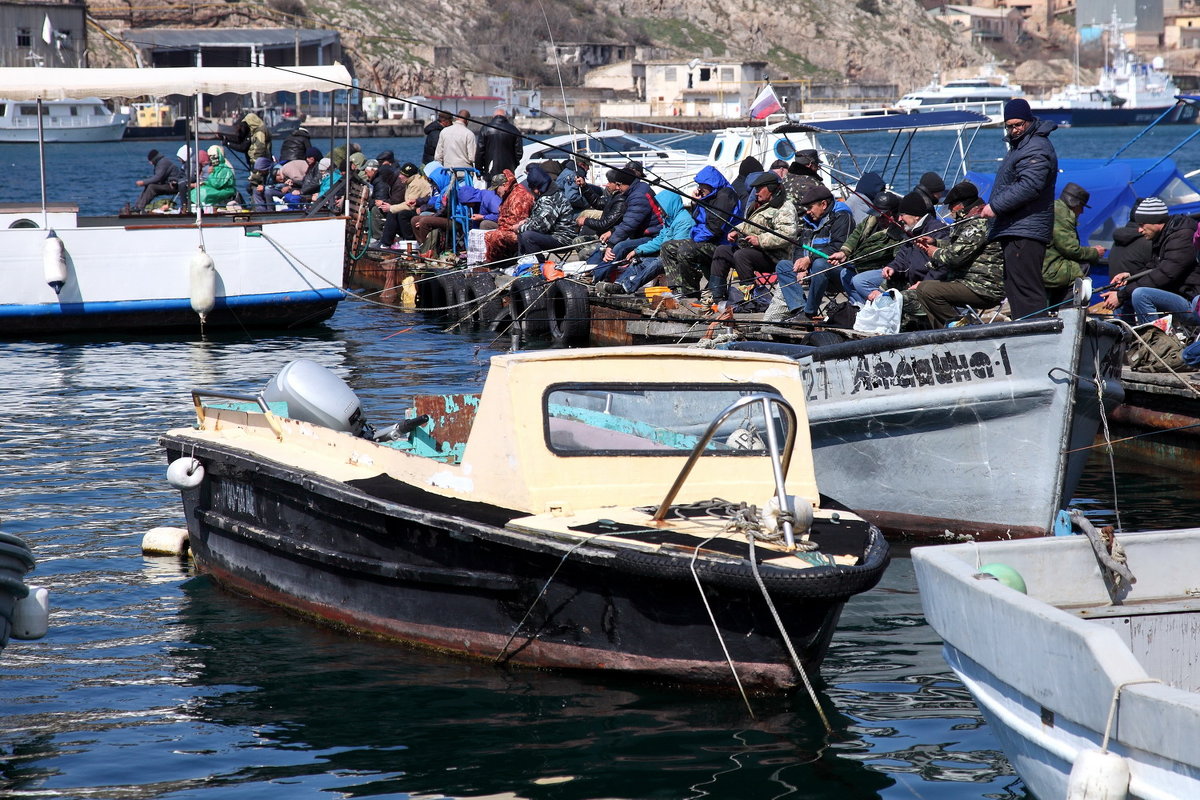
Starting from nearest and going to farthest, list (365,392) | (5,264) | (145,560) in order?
(145,560), (365,392), (5,264)

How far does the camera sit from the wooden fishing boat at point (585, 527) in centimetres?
648

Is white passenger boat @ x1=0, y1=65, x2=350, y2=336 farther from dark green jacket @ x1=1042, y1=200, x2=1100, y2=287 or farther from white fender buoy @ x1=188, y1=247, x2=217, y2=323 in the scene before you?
dark green jacket @ x1=1042, y1=200, x2=1100, y2=287

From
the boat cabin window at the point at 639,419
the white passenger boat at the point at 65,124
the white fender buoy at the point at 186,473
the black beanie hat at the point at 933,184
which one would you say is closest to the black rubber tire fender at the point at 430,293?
the black beanie hat at the point at 933,184

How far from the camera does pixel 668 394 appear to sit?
7.75 m

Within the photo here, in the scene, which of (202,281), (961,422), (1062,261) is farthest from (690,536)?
(202,281)

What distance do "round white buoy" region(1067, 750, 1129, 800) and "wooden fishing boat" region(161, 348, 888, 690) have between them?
2058 mm

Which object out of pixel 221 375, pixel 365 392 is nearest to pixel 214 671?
pixel 365 392

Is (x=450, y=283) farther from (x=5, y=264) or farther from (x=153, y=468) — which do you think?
(x=153, y=468)

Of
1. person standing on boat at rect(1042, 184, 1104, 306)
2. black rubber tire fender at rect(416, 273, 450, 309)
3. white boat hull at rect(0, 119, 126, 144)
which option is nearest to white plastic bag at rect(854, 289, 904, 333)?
person standing on boat at rect(1042, 184, 1104, 306)

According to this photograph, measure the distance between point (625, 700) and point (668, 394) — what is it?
5.83 feet

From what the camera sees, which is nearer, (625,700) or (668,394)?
(625,700)

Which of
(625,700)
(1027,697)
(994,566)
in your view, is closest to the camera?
(1027,697)

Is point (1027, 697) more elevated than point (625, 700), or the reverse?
point (1027, 697)

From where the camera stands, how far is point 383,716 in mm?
6746
